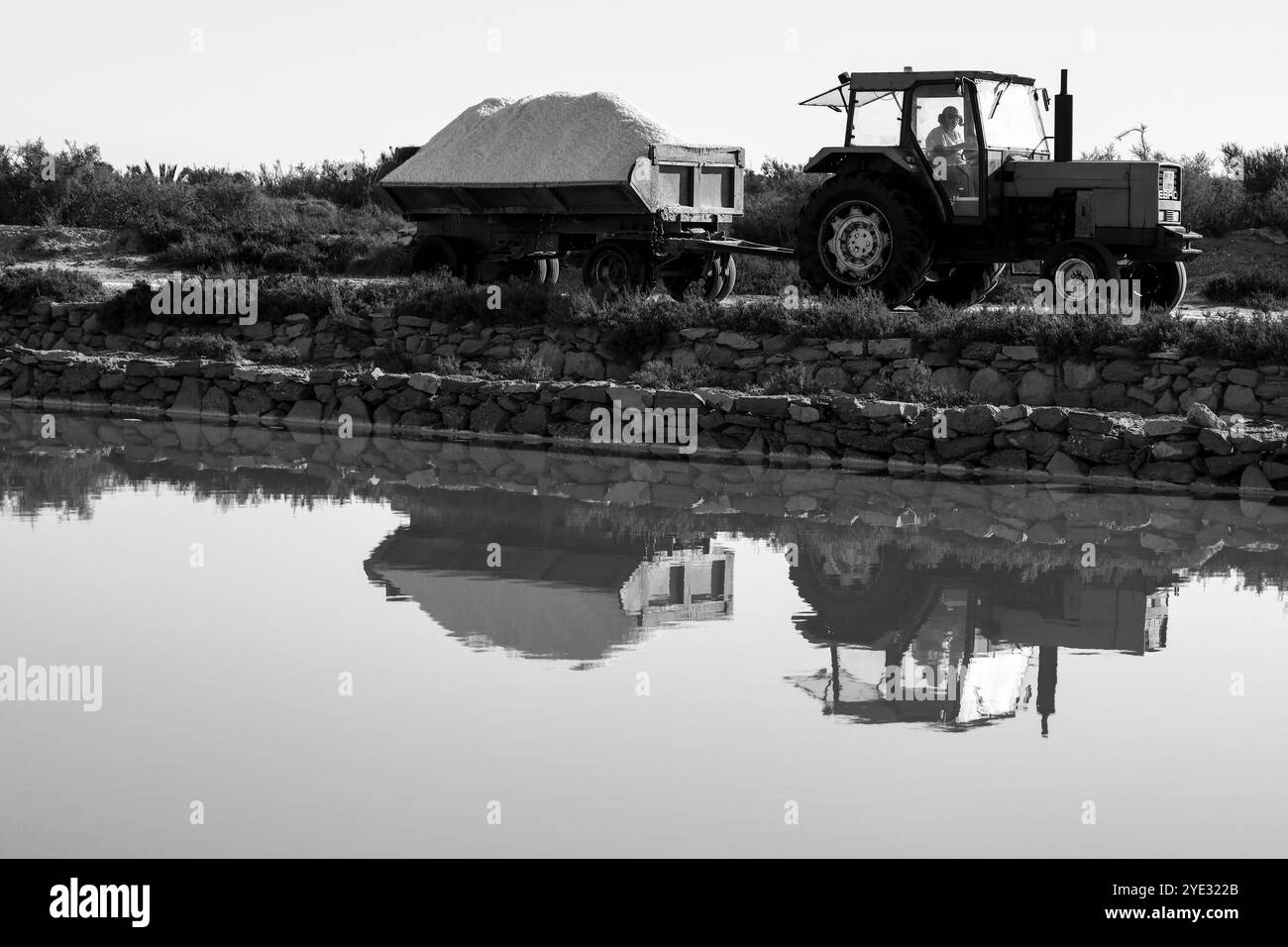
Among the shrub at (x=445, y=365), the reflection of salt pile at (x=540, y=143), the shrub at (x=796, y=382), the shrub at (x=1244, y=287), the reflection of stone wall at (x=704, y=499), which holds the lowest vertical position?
the reflection of stone wall at (x=704, y=499)

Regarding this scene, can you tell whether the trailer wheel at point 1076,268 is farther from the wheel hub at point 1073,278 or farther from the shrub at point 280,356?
the shrub at point 280,356

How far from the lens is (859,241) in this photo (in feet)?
55.1

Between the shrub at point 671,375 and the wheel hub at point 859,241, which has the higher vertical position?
the wheel hub at point 859,241

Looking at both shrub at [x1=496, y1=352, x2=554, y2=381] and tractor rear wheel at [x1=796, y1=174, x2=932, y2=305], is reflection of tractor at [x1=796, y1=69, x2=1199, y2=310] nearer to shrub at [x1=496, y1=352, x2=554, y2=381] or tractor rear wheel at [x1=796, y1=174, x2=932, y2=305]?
tractor rear wheel at [x1=796, y1=174, x2=932, y2=305]

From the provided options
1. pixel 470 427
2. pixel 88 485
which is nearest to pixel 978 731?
pixel 88 485

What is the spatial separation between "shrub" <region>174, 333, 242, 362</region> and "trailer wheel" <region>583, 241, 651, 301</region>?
12.4ft

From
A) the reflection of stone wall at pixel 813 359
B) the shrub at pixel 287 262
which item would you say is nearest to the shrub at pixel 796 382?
the reflection of stone wall at pixel 813 359

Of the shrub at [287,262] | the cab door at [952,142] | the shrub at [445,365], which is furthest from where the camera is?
the shrub at [287,262]

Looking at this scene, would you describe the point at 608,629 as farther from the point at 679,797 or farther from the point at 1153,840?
the point at 1153,840

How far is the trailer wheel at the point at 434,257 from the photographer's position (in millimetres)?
20734

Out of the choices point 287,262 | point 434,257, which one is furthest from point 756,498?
point 287,262

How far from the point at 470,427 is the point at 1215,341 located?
647 cm

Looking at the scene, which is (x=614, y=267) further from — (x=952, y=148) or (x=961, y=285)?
(x=952, y=148)

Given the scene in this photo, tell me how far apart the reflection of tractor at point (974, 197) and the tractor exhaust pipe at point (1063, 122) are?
0.04ft
